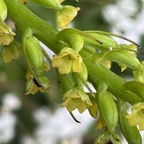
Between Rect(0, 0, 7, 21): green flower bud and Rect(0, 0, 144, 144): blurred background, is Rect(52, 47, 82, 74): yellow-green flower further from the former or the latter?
Rect(0, 0, 144, 144): blurred background

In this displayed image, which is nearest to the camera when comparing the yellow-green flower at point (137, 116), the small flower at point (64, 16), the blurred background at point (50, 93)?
the yellow-green flower at point (137, 116)

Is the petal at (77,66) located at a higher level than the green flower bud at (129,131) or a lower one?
higher

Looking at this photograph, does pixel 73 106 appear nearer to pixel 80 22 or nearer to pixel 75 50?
pixel 75 50

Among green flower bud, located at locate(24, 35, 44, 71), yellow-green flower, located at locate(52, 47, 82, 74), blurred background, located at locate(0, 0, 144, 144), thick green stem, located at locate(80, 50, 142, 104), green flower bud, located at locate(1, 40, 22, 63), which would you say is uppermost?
yellow-green flower, located at locate(52, 47, 82, 74)

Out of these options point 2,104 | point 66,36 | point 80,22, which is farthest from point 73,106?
point 2,104

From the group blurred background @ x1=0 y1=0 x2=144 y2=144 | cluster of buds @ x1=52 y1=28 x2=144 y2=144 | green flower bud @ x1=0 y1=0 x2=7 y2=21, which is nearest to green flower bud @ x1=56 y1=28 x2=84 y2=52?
cluster of buds @ x1=52 y1=28 x2=144 y2=144

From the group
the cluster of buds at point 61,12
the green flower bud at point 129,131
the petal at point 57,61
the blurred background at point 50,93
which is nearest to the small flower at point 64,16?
the cluster of buds at point 61,12

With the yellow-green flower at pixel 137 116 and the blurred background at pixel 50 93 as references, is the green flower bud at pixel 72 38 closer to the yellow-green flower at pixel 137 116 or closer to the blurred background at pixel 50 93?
the yellow-green flower at pixel 137 116
